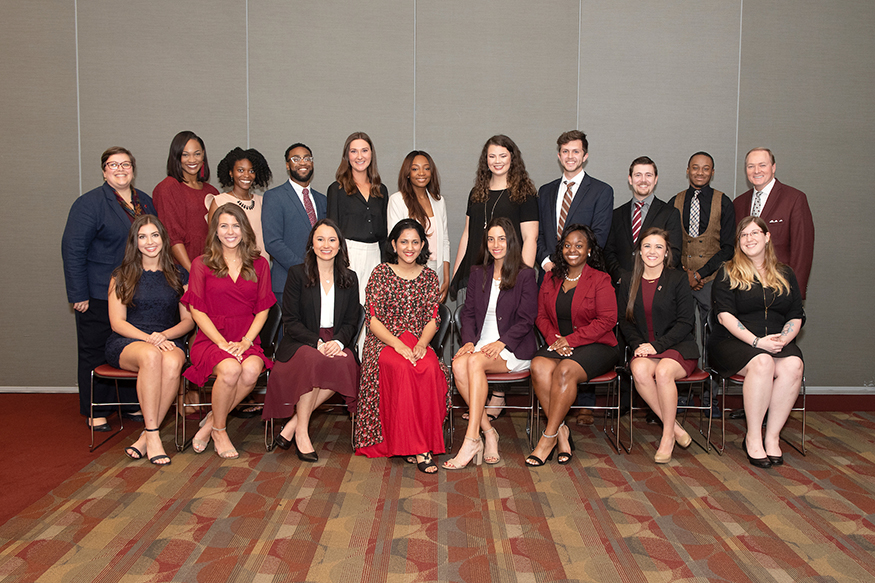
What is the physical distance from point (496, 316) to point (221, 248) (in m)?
1.78

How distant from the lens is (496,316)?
13.4 feet

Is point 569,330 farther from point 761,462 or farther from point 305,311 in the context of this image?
point 305,311

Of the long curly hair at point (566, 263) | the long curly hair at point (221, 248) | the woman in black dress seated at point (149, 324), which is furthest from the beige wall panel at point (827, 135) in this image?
the woman in black dress seated at point (149, 324)

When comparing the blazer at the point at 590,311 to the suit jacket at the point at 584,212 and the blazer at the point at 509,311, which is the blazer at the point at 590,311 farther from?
the suit jacket at the point at 584,212

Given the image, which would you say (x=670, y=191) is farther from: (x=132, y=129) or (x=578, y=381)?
(x=132, y=129)

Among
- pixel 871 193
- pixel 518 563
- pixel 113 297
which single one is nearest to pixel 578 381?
pixel 518 563

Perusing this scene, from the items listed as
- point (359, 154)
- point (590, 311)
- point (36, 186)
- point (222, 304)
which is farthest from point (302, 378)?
point (36, 186)

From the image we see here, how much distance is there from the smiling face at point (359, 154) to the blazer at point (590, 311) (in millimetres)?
1556

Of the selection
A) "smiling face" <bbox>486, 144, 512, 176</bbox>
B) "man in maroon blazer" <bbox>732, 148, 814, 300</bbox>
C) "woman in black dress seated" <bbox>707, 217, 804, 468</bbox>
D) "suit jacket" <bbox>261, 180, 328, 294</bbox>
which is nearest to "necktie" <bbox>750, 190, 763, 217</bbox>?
→ "man in maroon blazer" <bbox>732, 148, 814, 300</bbox>

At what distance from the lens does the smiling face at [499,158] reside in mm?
4340

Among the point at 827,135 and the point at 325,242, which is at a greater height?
the point at 827,135

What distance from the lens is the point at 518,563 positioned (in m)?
2.61

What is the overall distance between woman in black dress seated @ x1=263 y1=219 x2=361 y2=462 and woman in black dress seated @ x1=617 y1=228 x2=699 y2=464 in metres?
1.76

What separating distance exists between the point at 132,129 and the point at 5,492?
3.21m
